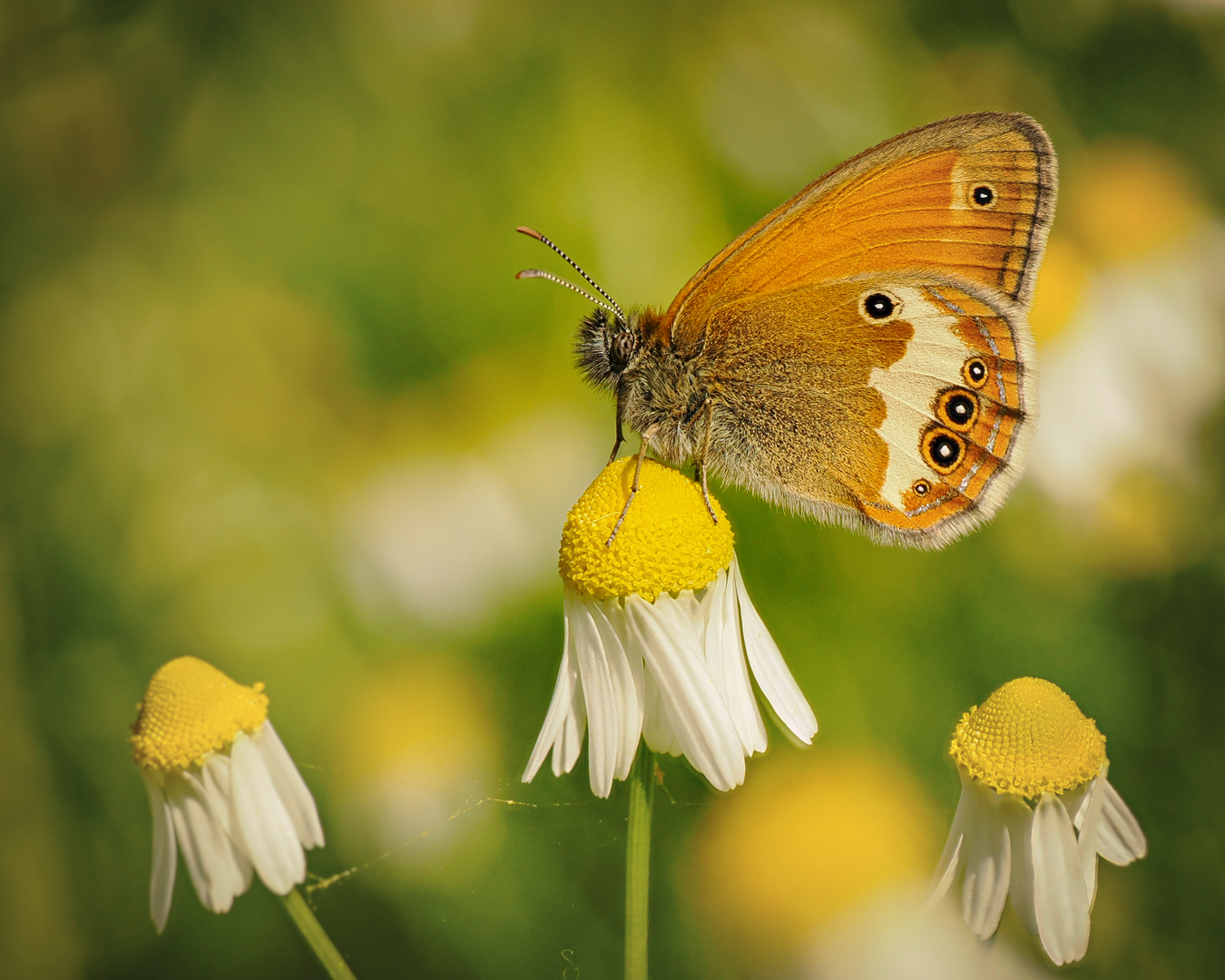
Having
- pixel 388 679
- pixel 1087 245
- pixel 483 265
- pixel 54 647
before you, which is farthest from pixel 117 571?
pixel 1087 245

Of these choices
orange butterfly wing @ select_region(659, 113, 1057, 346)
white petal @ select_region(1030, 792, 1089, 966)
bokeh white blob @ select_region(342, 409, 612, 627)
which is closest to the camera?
white petal @ select_region(1030, 792, 1089, 966)

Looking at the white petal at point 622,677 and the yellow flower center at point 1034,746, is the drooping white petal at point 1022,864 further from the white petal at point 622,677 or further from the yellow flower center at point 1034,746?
the white petal at point 622,677

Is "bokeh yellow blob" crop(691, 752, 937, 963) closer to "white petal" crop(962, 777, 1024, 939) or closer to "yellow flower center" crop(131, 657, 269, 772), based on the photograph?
"white petal" crop(962, 777, 1024, 939)

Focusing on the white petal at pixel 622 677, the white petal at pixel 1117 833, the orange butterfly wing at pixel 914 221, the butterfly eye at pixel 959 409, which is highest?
the orange butterfly wing at pixel 914 221

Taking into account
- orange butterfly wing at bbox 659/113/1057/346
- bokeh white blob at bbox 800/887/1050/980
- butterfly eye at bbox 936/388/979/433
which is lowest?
bokeh white blob at bbox 800/887/1050/980

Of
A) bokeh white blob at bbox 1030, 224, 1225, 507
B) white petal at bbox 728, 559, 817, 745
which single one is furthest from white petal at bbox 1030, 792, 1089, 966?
bokeh white blob at bbox 1030, 224, 1225, 507

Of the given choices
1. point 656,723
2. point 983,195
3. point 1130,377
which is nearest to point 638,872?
point 656,723

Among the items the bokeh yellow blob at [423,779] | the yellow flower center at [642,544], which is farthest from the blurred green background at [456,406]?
the yellow flower center at [642,544]
